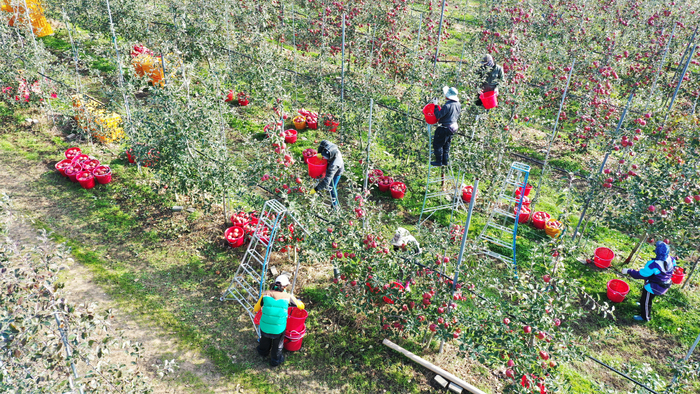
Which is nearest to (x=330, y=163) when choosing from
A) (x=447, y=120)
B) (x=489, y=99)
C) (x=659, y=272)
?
(x=447, y=120)

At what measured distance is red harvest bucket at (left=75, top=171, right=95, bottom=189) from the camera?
8312 mm

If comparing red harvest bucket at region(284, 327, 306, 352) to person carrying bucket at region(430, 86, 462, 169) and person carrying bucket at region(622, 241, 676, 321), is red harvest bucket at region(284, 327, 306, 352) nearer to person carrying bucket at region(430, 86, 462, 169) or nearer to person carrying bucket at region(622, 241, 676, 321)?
person carrying bucket at region(430, 86, 462, 169)

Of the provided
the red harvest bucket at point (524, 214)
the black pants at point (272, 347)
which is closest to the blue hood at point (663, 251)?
the red harvest bucket at point (524, 214)

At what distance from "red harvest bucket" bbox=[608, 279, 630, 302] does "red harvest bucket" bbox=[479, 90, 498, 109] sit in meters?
3.50

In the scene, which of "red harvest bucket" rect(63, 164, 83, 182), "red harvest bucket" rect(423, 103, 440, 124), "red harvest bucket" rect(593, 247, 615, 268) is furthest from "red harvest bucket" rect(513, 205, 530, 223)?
"red harvest bucket" rect(63, 164, 83, 182)

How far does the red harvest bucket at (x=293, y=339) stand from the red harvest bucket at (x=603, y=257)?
5064mm

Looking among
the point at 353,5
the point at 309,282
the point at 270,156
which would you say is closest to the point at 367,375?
the point at 309,282

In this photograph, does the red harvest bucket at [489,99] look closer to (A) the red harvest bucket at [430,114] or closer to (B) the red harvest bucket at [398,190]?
(A) the red harvest bucket at [430,114]

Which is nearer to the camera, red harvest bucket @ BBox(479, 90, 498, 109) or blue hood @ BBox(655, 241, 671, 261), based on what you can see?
blue hood @ BBox(655, 241, 671, 261)

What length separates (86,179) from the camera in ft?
27.3

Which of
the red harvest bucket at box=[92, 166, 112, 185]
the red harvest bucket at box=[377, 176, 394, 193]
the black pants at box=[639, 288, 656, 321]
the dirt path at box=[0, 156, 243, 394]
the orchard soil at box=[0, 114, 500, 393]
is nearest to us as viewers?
the dirt path at box=[0, 156, 243, 394]

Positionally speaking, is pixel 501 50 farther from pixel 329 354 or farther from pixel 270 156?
pixel 329 354

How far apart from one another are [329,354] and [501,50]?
958 centimetres

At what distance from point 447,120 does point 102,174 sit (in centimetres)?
652
